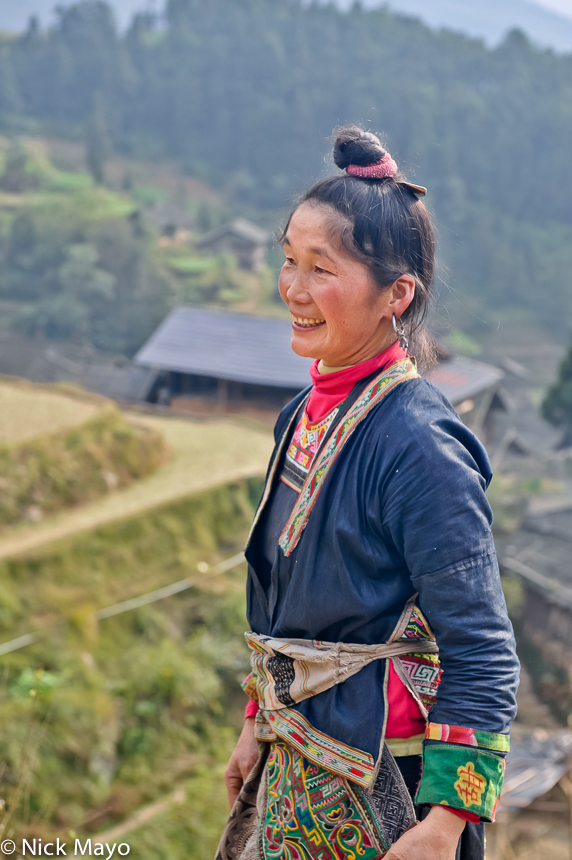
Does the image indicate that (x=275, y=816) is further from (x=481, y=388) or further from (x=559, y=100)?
(x=559, y=100)

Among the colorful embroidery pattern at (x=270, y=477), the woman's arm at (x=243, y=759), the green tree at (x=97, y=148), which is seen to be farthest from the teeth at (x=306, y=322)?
the green tree at (x=97, y=148)

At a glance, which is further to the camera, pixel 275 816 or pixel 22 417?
pixel 22 417

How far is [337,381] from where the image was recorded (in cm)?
140

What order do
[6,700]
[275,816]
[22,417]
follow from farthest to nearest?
[22,417], [6,700], [275,816]

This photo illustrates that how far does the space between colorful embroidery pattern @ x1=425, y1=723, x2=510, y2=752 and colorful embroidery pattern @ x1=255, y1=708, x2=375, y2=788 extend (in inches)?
6.8

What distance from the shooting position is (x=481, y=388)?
18.3m

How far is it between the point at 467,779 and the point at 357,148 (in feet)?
3.42

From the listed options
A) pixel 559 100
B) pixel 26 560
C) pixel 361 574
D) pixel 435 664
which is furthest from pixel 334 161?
pixel 559 100

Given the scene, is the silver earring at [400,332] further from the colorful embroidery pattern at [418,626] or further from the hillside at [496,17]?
the hillside at [496,17]

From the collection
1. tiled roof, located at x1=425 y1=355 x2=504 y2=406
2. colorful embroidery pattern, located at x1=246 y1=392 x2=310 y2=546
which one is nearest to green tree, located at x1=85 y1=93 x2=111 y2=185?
tiled roof, located at x1=425 y1=355 x2=504 y2=406

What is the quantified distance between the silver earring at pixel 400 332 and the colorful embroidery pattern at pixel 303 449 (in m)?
0.17

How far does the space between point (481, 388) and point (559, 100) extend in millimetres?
39900

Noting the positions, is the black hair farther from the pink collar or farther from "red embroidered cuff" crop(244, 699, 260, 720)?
"red embroidered cuff" crop(244, 699, 260, 720)

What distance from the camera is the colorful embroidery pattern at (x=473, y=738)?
1.10 meters
